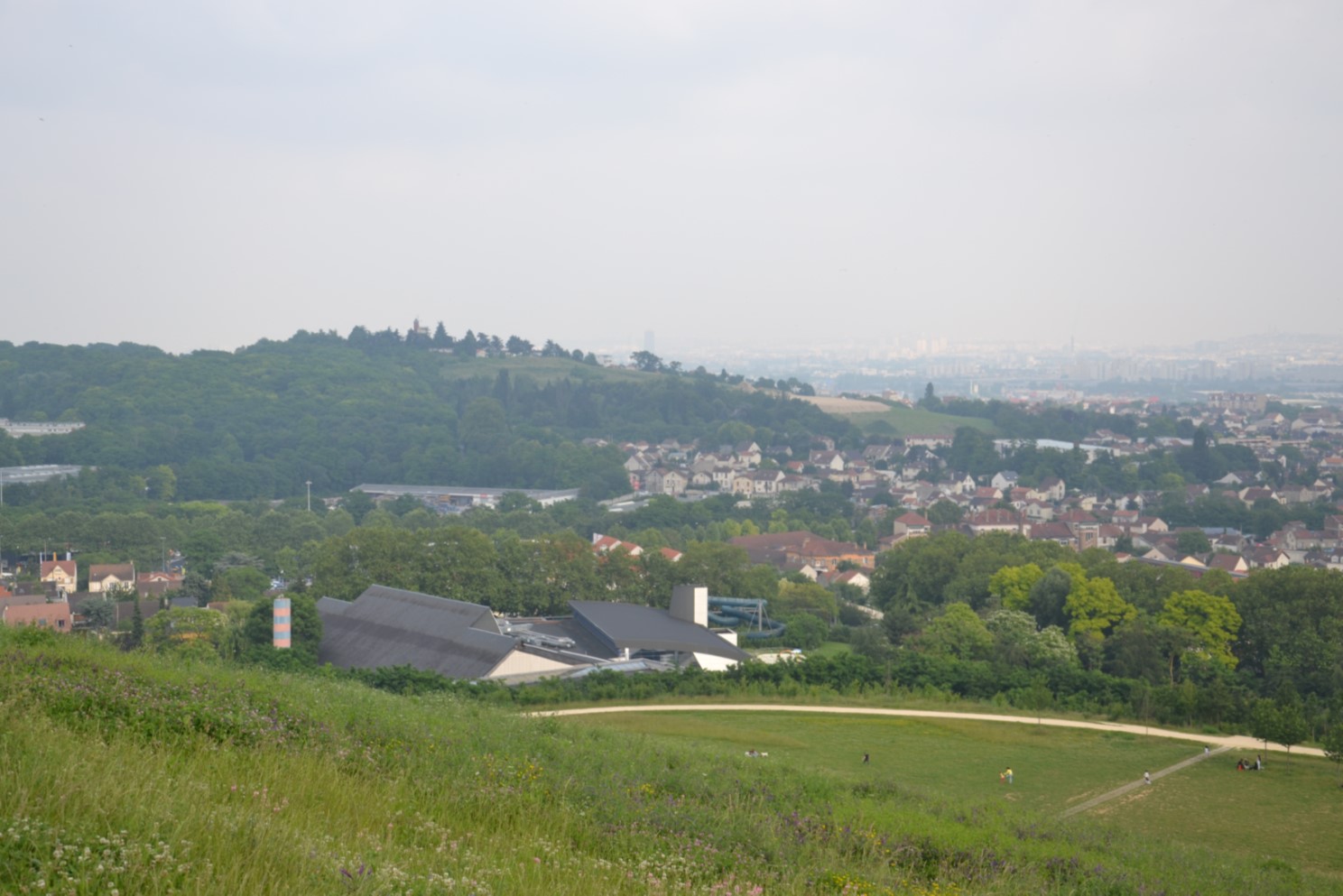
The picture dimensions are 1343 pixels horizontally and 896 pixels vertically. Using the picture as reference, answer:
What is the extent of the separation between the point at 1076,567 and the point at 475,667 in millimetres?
15720

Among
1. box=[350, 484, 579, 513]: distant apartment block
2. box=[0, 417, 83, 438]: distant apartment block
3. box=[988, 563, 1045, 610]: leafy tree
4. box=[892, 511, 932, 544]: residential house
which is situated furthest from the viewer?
box=[0, 417, 83, 438]: distant apartment block

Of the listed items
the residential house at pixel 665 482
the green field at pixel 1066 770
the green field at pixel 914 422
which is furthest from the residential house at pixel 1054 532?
the green field at pixel 914 422

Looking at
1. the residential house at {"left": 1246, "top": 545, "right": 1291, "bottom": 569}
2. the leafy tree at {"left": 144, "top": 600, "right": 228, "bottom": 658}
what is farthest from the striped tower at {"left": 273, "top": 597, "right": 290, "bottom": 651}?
the residential house at {"left": 1246, "top": 545, "right": 1291, "bottom": 569}

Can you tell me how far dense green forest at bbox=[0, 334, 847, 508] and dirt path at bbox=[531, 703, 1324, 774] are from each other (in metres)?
41.3

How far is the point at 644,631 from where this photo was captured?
77.9ft

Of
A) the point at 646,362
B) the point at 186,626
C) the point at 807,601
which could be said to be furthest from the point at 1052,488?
the point at 186,626

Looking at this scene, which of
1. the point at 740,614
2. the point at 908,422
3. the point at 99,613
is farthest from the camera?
the point at 908,422

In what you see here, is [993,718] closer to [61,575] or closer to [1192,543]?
[61,575]

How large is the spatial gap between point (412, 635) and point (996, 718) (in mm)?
10397

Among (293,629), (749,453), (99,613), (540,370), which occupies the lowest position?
(749,453)

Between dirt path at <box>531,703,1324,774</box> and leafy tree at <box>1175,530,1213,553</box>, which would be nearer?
dirt path at <box>531,703,1324,774</box>

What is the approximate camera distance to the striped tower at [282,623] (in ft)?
67.1

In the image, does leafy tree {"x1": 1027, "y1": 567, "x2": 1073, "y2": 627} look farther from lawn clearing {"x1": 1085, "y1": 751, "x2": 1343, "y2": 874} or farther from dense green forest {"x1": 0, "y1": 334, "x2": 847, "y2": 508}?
dense green forest {"x1": 0, "y1": 334, "x2": 847, "y2": 508}

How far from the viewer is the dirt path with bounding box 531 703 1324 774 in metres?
17.0
